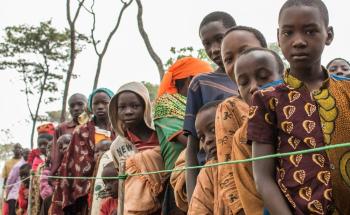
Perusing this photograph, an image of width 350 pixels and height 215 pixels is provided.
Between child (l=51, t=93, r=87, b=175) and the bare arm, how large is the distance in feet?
10.3

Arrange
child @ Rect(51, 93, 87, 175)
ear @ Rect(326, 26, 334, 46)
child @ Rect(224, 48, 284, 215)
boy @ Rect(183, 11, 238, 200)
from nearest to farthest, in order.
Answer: ear @ Rect(326, 26, 334, 46), child @ Rect(224, 48, 284, 215), boy @ Rect(183, 11, 238, 200), child @ Rect(51, 93, 87, 175)

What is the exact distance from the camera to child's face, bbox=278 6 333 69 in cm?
192

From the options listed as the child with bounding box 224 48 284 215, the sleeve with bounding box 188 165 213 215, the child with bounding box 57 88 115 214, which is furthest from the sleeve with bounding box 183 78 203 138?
the child with bounding box 57 88 115 214

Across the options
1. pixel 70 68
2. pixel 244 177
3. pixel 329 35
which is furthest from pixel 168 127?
pixel 70 68

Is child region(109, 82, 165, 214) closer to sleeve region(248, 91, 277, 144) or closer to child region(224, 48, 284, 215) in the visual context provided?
child region(224, 48, 284, 215)

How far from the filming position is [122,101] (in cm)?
389

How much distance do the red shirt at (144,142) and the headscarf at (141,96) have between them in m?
0.07

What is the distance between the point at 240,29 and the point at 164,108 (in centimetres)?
102

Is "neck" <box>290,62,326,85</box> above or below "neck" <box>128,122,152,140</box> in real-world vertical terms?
above

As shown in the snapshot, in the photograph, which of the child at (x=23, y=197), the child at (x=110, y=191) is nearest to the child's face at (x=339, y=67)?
the child at (x=110, y=191)

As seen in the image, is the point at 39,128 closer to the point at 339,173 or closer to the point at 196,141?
the point at 196,141

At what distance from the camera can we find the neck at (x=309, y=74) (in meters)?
1.96

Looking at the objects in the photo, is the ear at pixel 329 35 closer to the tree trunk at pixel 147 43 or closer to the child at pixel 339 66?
the child at pixel 339 66

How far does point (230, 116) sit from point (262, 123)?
47 cm
